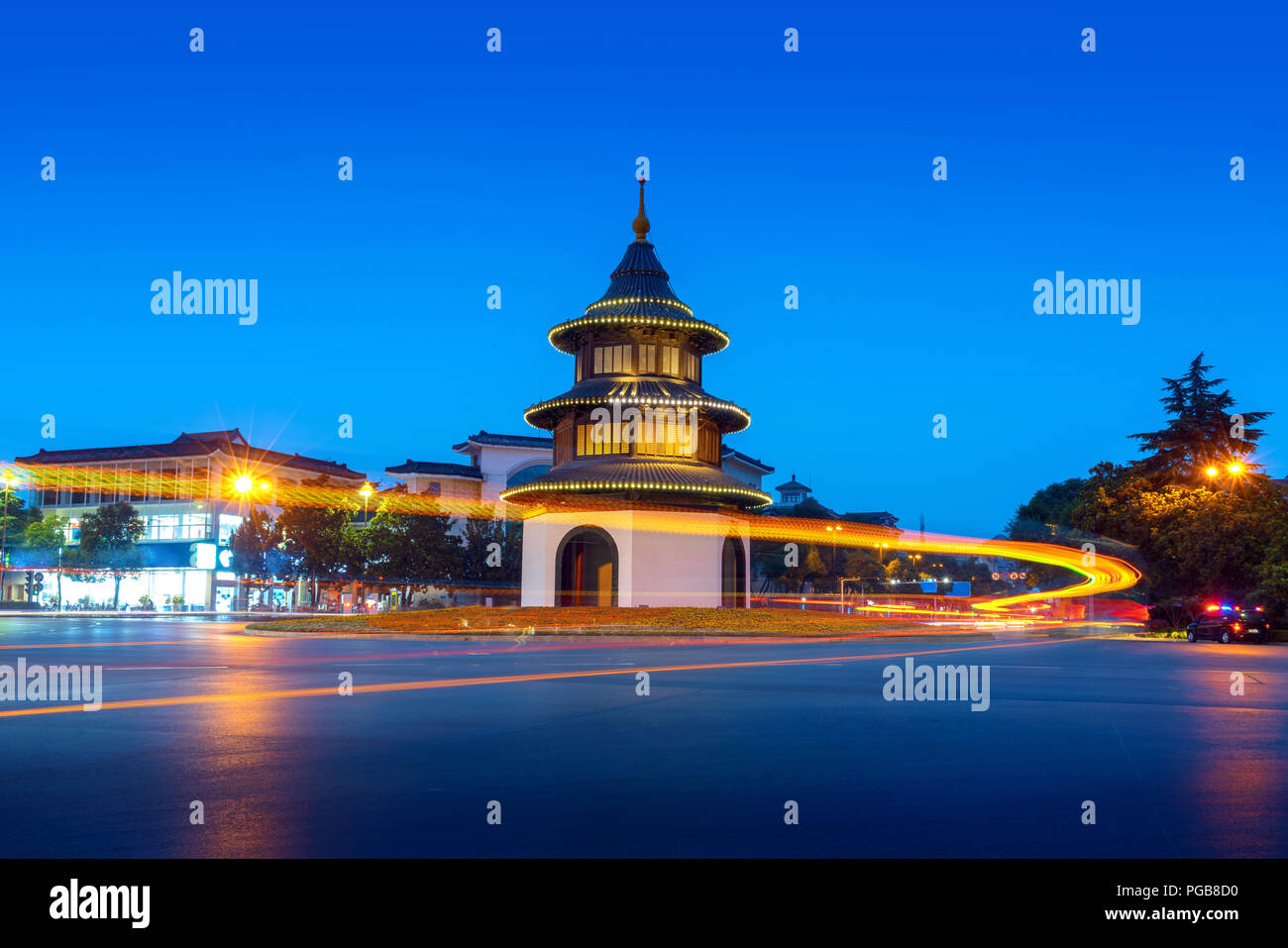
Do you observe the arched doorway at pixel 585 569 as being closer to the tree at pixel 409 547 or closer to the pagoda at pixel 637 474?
the pagoda at pixel 637 474

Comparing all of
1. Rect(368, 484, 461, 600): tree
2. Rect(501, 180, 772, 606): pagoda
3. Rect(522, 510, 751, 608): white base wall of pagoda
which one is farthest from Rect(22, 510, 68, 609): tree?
Rect(501, 180, 772, 606): pagoda

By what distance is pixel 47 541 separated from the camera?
248 feet

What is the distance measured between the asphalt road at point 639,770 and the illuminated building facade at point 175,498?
2666 inches

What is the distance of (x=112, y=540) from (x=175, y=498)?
38.1ft

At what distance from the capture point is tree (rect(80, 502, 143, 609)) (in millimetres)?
72375

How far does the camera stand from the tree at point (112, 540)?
7238 centimetres

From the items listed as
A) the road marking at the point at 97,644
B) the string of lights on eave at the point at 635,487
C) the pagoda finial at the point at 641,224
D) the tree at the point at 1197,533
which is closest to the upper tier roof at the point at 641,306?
the pagoda finial at the point at 641,224

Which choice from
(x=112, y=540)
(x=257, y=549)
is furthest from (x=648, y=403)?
(x=112, y=540)

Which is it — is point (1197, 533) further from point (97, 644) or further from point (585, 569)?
point (97, 644)

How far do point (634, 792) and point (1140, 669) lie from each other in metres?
17.1

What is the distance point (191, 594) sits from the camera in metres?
79.8

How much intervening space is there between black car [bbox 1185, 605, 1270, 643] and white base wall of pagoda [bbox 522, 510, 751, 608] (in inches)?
757

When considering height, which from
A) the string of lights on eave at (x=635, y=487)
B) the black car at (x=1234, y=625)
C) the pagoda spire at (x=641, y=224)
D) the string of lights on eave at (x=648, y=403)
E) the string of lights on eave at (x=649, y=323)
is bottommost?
the black car at (x=1234, y=625)
